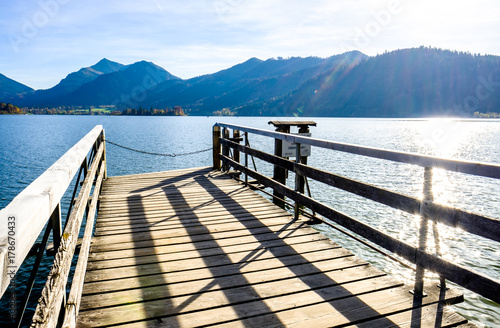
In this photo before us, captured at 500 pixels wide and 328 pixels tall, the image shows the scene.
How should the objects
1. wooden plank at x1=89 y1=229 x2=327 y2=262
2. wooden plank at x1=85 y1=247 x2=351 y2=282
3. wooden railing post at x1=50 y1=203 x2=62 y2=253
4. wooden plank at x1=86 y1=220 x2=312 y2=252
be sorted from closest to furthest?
wooden railing post at x1=50 y1=203 x2=62 y2=253 → wooden plank at x1=85 y1=247 x2=351 y2=282 → wooden plank at x1=89 y1=229 x2=327 y2=262 → wooden plank at x1=86 y1=220 x2=312 y2=252

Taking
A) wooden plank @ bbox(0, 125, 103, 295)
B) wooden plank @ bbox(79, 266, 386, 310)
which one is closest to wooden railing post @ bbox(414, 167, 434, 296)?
wooden plank @ bbox(79, 266, 386, 310)

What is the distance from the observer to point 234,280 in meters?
3.55

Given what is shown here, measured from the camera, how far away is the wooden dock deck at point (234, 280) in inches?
114

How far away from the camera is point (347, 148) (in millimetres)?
4184

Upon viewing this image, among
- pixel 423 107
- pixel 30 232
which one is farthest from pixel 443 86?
pixel 30 232

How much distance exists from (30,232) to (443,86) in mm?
233874

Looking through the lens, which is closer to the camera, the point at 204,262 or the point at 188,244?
the point at 204,262

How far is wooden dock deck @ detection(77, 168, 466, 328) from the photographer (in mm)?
2904

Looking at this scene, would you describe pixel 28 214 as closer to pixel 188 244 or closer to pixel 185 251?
pixel 185 251

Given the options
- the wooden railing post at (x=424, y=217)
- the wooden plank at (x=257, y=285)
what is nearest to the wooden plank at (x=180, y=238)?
the wooden plank at (x=257, y=285)

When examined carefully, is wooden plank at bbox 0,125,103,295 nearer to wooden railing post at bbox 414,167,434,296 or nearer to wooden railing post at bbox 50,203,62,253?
wooden railing post at bbox 50,203,62,253

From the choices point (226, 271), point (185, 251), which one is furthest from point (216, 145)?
point (226, 271)

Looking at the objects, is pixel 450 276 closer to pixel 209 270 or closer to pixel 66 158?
pixel 209 270

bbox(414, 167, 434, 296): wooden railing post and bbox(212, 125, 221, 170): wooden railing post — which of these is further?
bbox(212, 125, 221, 170): wooden railing post
